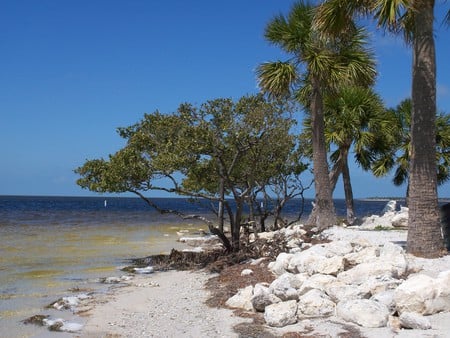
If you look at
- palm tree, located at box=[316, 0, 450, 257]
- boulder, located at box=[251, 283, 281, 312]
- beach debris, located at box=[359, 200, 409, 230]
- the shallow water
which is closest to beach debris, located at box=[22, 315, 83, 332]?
the shallow water

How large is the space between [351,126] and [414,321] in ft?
48.3

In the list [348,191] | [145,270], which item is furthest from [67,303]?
[348,191]

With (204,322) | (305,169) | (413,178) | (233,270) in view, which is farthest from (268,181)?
(204,322)

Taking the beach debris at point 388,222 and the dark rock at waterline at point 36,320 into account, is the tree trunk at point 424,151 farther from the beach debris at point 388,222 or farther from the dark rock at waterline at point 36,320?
the beach debris at point 388,222

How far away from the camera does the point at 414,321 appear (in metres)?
7.11

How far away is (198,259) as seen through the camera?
16.0 meters

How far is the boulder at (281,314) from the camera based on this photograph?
779cm

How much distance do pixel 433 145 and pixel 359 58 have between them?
654 cm

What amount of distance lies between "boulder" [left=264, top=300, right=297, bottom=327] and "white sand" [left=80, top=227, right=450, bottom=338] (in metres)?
0.11

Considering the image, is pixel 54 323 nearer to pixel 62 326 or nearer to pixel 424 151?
pixel 62 326

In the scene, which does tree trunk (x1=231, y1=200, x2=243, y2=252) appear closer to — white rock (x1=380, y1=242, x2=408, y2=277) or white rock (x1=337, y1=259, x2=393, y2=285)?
white rock (x1=380, y1=242, x2=408, y2=277)

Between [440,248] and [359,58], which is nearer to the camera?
[440,248]

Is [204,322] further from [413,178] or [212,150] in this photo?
[212,150]

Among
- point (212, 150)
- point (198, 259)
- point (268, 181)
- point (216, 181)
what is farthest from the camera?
point (268, 181)
